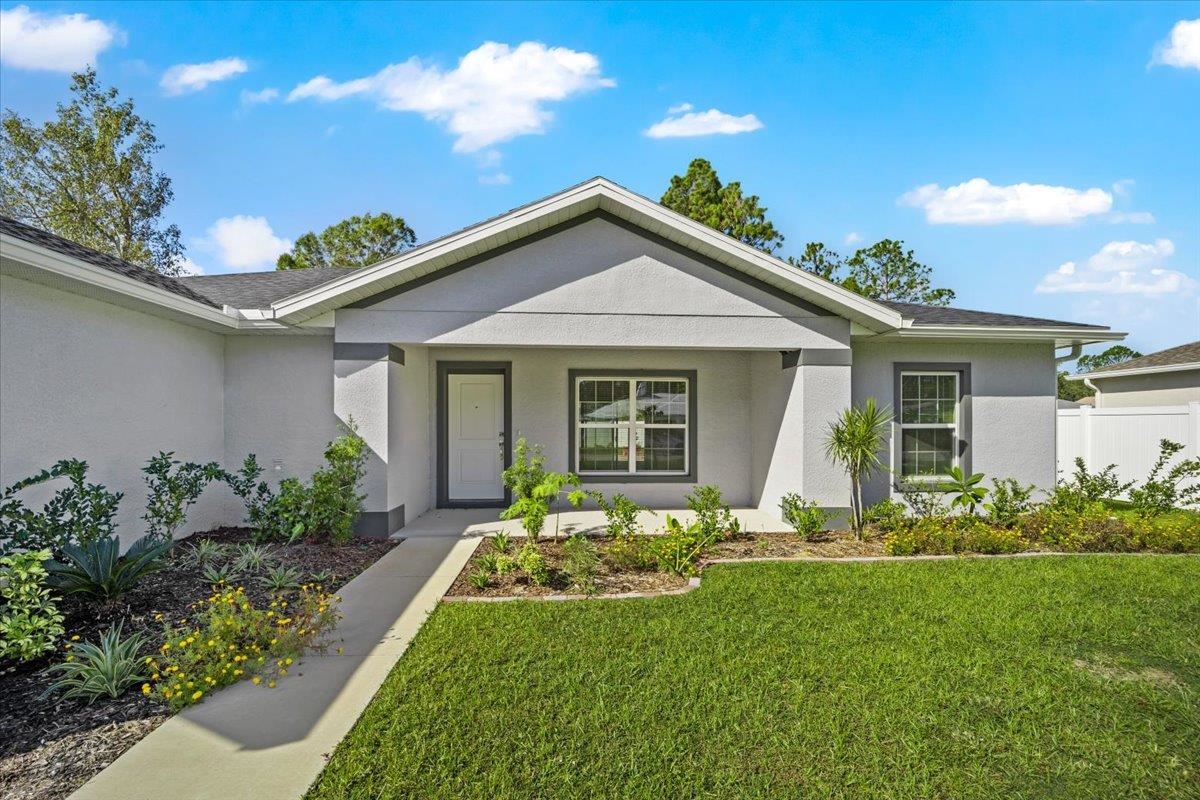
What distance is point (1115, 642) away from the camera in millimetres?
4824

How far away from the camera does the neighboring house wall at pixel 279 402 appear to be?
29.2 ft

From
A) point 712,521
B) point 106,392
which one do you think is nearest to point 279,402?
point 106,392

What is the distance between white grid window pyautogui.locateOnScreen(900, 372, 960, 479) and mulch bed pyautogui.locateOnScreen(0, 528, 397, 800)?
9.51 meters

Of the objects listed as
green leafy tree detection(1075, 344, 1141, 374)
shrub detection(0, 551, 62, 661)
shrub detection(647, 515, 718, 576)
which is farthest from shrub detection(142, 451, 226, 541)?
green leafy tree detection(1075, 344, 1141, 374)

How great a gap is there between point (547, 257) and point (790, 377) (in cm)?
411

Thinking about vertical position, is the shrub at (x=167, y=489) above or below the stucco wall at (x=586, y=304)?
below

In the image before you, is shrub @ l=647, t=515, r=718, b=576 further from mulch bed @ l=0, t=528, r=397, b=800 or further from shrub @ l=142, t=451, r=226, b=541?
shrub @ l=142, t=451, r=226, b=541

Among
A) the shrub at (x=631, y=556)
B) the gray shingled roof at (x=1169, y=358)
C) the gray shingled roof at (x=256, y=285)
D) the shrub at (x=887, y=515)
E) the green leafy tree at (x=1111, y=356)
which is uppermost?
the green leafy tree at (x=1111, y=356)

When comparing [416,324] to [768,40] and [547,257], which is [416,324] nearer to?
[547,257]

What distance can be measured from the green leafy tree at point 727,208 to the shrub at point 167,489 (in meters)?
21.3

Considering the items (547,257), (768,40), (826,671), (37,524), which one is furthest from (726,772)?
(768,40)

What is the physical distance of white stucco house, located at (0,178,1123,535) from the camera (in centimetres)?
658

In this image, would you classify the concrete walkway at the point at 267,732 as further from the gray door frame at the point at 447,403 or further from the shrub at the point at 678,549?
the gray door frame at the point at 447,403

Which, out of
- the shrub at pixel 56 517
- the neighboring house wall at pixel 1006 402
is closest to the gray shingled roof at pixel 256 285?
the shrub at pixel 56 517
